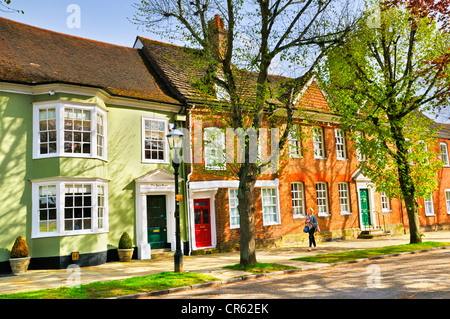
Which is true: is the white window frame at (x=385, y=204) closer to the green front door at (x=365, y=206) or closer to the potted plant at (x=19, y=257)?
the green front door at (x=365, y=206)

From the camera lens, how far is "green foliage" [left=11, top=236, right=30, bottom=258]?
42.8 feet

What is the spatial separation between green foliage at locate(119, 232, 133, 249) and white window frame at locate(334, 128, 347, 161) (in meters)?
14.3

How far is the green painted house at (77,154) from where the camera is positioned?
552 inches

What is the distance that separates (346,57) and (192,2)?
8.26 m

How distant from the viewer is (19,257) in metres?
13.1

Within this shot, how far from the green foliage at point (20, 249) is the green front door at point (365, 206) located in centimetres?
1937

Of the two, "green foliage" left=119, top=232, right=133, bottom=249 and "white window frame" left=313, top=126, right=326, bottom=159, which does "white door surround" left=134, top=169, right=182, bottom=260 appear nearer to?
"green foliage" left=119, top=232, right=133, bottom=249

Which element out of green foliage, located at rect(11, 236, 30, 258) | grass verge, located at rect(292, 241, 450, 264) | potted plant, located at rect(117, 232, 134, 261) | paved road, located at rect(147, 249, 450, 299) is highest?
green foliage, located at rect(11, 236, 30, 258)

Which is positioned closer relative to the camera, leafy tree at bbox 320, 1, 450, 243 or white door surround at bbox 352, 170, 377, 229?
leafy tree at bbox 320, 1, 450, 243

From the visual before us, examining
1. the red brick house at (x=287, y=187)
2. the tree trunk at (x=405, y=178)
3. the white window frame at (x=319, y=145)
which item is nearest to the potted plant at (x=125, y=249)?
the red brick house at (x=287, y=187)

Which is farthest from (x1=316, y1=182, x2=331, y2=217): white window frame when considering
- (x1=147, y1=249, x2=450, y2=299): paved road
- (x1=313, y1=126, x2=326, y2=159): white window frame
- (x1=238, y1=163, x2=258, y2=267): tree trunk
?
(x1=238, y1=163, x2=258, y2=267): tree trunk

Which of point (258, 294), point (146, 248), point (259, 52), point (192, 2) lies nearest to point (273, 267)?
point (258, 294)
